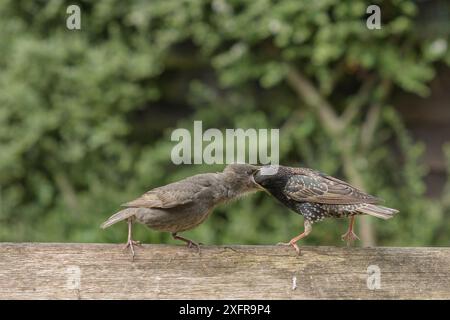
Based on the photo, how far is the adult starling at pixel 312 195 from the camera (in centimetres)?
321

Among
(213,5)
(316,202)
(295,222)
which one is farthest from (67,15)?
(316,202)

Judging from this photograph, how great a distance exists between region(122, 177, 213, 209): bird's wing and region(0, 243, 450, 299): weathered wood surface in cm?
30

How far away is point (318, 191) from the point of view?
3318 millimetres

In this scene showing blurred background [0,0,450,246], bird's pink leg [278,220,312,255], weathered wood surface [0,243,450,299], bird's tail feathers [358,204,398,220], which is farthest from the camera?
blurred background [0,0,450,246]

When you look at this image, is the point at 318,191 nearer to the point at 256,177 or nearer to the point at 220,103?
the point at 256,177

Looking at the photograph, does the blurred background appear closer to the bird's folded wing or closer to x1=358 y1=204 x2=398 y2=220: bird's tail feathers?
x1=358 y1=204 x2=398 y2=220: bird's tail feathers

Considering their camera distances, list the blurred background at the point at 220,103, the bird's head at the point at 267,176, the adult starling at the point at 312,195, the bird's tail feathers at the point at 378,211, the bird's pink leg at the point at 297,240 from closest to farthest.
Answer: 1. the bird's pink leg at the point at 297,240
2. the bird's tail feathers at the point at 378,211
3. the bird's head at the point at 267,176
4. the adult starling at the point at 312,195
5. the blurred background at the point at 220,103

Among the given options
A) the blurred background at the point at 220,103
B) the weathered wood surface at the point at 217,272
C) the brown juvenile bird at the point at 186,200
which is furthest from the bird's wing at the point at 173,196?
the blurred background at the point at 220,103

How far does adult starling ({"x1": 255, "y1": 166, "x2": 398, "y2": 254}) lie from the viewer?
321 centimetres

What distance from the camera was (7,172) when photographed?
250 inches

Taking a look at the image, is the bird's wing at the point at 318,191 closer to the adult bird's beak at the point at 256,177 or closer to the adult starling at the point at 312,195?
the adult starling at the point at 312,195

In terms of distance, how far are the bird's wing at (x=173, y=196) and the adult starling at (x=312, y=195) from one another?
344 mm

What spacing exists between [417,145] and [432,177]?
34 centimetres

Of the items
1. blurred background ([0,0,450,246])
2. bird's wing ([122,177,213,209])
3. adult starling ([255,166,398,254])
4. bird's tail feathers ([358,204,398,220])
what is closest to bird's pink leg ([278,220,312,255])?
adult starling ([255,166,398,254])
